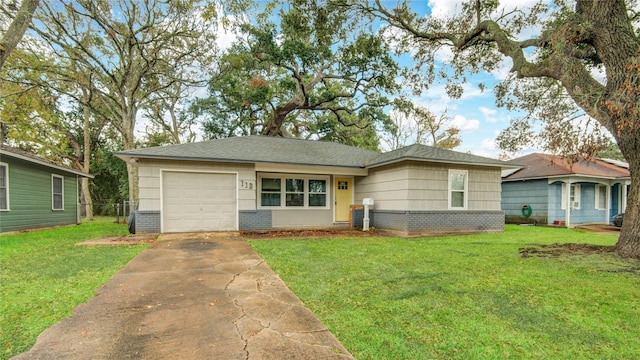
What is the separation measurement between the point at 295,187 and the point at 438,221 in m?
5.34

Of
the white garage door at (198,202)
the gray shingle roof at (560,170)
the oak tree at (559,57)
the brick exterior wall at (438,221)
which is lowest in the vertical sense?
the brick exterior wall at (438,221)

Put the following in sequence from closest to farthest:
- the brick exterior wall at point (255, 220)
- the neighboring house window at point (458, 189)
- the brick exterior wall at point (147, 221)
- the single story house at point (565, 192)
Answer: the brick exterior wall at point (147, 221) < the brick exterior wall at point (255, 220) < the neighboring house window at point (458, 189) < the single story house at point (565, 192)

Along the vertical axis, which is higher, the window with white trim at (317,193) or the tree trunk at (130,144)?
the tree trunk at (130,144)

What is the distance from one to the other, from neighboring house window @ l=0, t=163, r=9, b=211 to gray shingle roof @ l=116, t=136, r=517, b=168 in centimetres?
477

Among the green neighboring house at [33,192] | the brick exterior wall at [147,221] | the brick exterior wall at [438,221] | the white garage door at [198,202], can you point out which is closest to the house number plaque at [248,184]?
the white garage door at [198,202]

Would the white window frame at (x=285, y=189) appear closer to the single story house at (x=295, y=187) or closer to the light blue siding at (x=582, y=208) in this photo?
the single story house at (x=295, y=187)

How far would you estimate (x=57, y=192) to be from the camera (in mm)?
12477

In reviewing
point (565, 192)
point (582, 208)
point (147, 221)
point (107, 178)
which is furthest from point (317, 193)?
point (107, 178)

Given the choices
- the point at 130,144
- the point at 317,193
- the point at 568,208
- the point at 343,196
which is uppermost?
the point at 130,144

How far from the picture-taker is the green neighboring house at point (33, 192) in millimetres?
9516

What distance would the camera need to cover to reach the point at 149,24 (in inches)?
509

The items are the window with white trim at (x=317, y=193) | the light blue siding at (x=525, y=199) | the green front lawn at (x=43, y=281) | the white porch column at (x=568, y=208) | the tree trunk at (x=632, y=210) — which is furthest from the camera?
the light blue siding at (x=525, y=199)

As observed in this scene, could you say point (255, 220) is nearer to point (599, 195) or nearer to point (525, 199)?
point (525, 199)

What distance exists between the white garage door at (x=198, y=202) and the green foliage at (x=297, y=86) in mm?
6253
